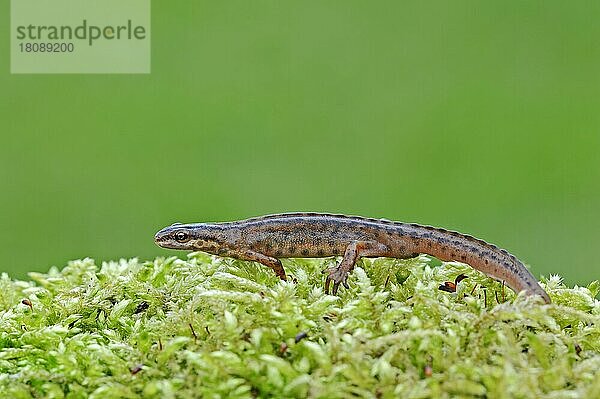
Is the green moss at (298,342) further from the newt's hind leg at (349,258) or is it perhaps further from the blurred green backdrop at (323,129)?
the blurred green backdrop at (323,129)

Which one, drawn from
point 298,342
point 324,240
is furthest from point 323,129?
point 298,342

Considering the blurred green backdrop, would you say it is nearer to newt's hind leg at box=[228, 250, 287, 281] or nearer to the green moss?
newt's hind leg at box=[228, 250, 287, 281]

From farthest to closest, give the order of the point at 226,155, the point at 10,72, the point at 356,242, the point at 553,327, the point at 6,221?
the point at 10,72, the point at 226,155, the point at 6,221, the point at 356,242, the point at 553,327

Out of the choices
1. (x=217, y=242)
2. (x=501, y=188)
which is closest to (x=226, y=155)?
(x=501, y=188)

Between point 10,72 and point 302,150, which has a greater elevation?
point 10,72

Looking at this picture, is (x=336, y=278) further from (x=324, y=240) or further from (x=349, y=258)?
(x=324, y=240)

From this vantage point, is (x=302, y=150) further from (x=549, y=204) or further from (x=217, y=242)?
(x=217, y=242)
